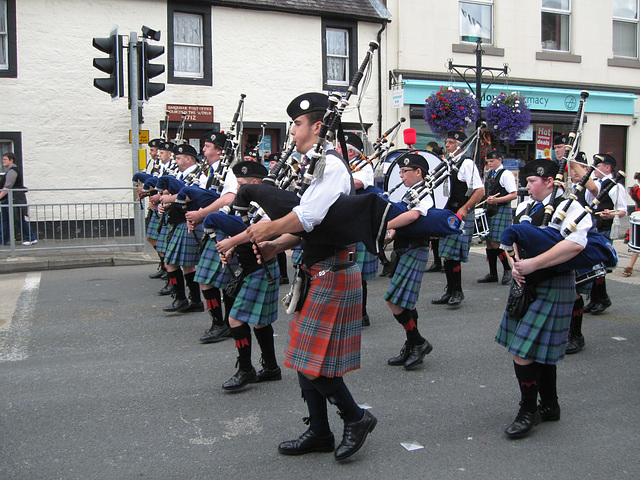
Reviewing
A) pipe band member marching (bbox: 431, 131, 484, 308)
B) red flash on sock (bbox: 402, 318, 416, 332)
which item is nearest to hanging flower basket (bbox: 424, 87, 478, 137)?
pipe band member marching (bbox: 431, 131, 484, 308)

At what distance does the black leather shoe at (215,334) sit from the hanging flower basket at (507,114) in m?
9.65

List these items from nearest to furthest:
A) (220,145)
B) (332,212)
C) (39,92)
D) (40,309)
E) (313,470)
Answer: (332,212) < (313,470) < (220,145) < (40,309) < (39,92)

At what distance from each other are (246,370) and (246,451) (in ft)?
3.28

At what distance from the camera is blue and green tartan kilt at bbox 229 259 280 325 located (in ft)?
14.0

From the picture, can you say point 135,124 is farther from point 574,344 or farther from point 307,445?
point 307,445

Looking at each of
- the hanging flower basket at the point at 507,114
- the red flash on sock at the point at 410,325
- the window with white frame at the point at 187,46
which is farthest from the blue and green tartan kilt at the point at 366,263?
the window with white frame at the point at 187,46

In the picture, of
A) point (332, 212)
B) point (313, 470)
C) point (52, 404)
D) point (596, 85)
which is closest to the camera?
point (332, 212)

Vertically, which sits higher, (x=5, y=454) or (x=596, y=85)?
(x=596, y=85)

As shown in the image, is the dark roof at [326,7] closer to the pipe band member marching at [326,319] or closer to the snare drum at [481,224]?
the snare drum at [481,224]

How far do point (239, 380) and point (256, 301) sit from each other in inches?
23.0

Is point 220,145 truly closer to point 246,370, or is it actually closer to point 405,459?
point 246,370

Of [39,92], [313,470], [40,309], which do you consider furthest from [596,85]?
[313,470]

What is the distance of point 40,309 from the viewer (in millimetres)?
6996

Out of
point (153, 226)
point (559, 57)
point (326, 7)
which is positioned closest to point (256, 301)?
point (153, 226)
